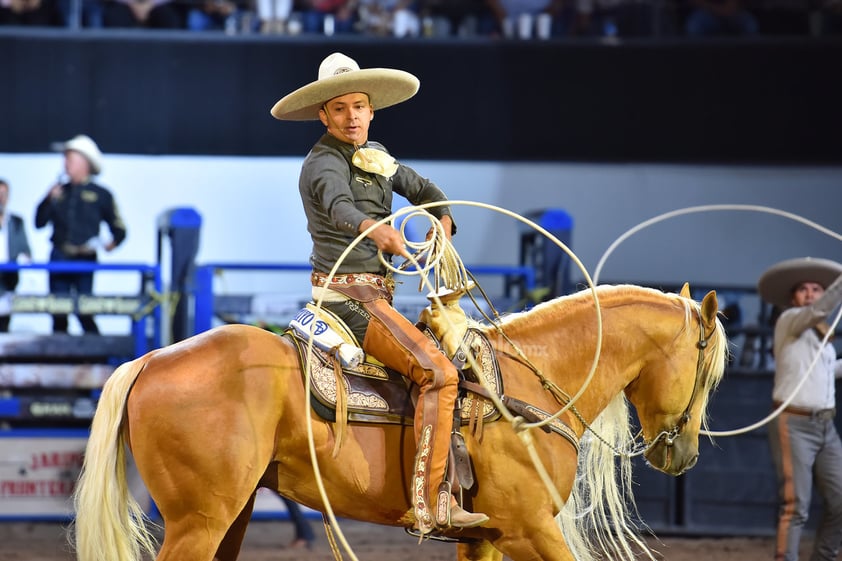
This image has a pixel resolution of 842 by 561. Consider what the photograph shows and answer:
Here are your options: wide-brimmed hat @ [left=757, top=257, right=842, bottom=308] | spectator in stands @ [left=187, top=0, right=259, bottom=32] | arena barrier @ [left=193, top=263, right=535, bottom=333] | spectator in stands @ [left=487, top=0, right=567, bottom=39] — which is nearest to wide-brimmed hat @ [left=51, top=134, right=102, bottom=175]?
arena barrier @ [left=193, top=263, right=535, bottom=333]

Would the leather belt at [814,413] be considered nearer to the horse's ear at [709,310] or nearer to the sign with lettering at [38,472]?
the horse's ear at [709,310]

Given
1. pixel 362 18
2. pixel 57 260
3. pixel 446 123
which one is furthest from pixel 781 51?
pixel 57 260

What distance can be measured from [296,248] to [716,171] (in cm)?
→ 403

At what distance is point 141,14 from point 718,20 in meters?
5.34

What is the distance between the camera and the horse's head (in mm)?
3969

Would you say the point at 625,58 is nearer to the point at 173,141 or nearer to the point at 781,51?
the point at 781,51

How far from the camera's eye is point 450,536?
12.4ft

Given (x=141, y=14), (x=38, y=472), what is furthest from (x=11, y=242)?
(x=141, y=14)

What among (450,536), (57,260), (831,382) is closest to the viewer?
(450,536)

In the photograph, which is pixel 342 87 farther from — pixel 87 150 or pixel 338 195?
pixel 87 150

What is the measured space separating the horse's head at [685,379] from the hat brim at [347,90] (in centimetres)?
134

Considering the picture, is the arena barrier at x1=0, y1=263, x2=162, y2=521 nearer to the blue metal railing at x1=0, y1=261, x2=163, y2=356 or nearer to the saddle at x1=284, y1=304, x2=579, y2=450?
the blue metal railing at x1=0, y1=261, x2=163, y2=356

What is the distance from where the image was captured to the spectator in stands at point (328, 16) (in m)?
9.90

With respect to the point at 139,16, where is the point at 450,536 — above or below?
below
